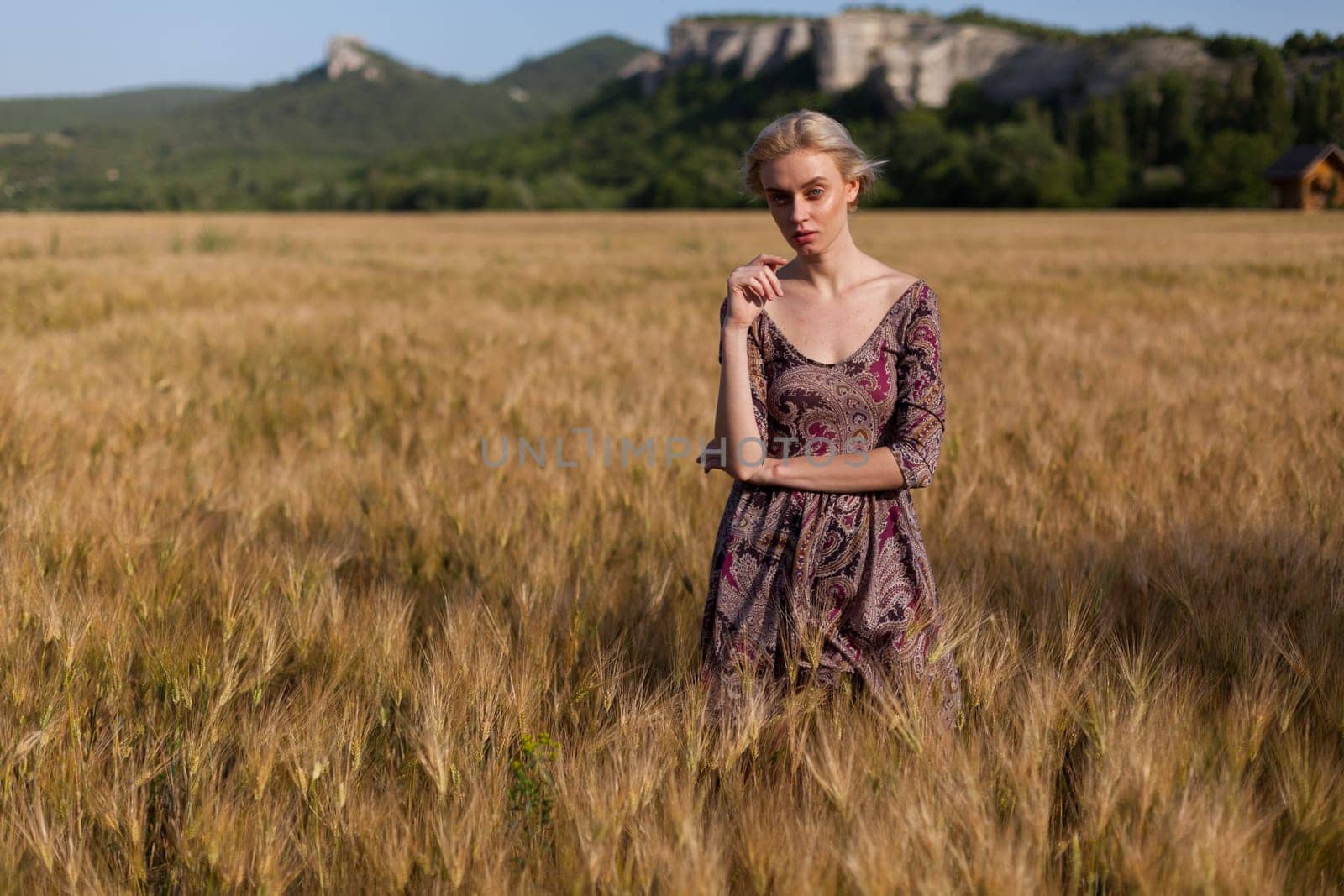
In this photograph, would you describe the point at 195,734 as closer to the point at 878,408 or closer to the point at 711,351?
the point at 878,408

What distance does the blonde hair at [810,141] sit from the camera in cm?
153

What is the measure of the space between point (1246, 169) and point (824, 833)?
13.0 meters

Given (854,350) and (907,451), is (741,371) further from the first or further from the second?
(907,451)

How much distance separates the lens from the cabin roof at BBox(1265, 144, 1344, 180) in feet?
23.6

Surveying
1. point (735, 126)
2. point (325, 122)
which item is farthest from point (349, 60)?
point (735, 126)

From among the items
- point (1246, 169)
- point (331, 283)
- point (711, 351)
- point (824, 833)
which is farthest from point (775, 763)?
point (1246, 169)

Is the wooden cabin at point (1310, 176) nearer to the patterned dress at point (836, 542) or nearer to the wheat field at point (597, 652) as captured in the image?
the wheat field at point (597, 652)

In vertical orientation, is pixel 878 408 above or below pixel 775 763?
above

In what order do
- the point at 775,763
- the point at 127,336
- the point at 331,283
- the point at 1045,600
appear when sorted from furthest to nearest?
the point at 331,283 → the point at 127,336 → the point at 1045,600 → the point at 775,763

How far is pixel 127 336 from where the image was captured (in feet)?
19.8

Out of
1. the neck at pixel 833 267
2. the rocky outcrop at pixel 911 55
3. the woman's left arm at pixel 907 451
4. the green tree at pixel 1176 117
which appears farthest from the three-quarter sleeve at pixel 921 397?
the rocky outcrop at pixel 911 55

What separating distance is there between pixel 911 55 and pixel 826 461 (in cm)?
11347

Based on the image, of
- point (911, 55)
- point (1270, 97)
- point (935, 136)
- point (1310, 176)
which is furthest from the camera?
point (911, 55)

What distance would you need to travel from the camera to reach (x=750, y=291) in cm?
160
